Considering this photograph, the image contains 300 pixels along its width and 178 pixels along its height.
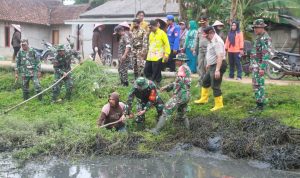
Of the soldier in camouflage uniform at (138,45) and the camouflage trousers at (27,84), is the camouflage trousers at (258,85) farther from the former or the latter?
the camouflage trousers at (27,84)

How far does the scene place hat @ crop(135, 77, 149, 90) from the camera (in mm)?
9742

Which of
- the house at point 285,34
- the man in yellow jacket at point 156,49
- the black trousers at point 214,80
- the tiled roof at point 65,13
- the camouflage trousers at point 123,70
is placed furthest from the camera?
the tiled roof at point 65,13

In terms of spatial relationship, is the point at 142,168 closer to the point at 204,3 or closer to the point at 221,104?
the point at 221,104

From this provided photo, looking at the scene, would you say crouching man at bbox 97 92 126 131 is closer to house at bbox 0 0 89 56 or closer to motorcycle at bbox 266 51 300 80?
motorcycle at bbox 266 51 300 80

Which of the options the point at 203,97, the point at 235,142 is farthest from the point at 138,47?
the point at 235,142

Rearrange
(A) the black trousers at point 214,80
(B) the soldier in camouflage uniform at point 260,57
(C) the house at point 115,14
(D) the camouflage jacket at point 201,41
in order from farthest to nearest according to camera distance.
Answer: (C) the house at point 115,14 → (D) the camouflage jacket at point 201,41 → (A) the black trousers at point 214,80 → (B) the soldier in camouflage uniform at point 260,57

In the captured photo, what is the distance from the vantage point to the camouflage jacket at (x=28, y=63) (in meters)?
13.3

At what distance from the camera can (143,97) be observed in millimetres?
10180

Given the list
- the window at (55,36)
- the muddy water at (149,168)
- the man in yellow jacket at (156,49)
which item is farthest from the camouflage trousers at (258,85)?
the window at (55,36)

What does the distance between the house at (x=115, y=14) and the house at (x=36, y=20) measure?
2.97 metres

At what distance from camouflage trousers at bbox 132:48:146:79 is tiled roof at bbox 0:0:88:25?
65.9 feet

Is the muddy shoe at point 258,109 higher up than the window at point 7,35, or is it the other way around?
the window at point 7,35

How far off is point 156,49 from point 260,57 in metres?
2.88

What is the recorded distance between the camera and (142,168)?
8.27 m
